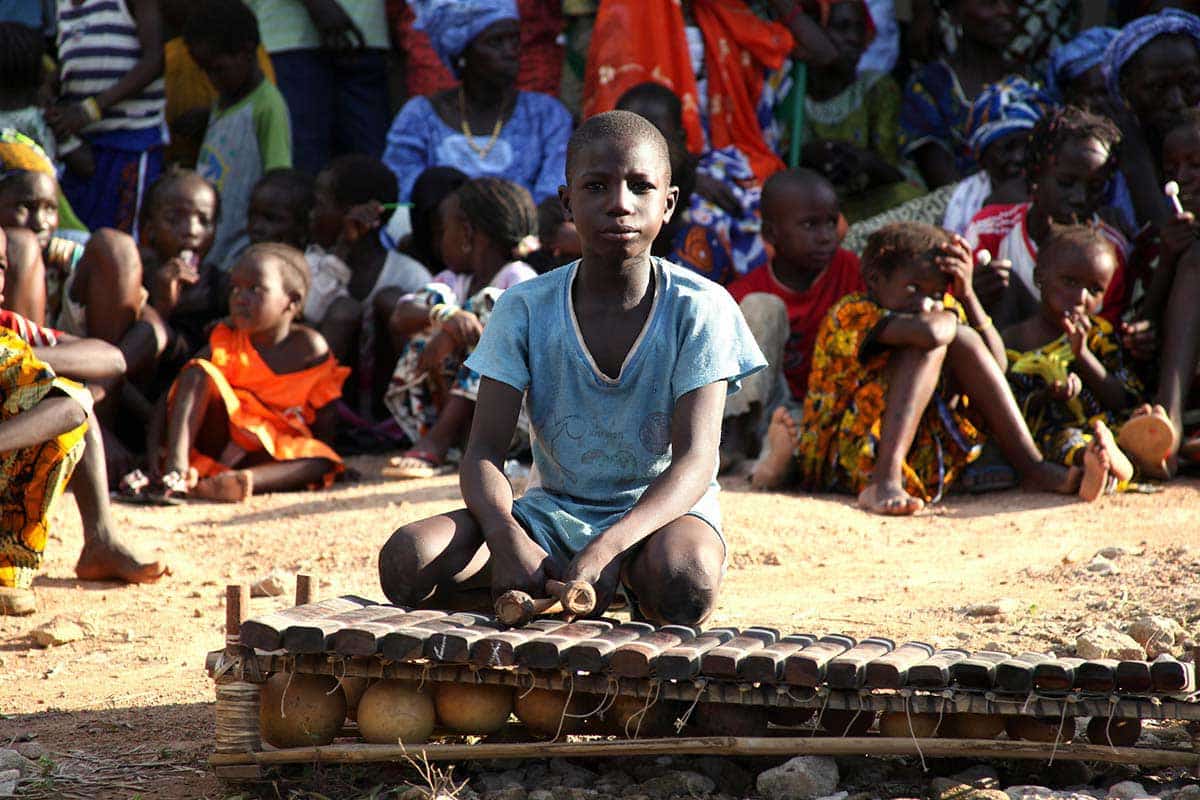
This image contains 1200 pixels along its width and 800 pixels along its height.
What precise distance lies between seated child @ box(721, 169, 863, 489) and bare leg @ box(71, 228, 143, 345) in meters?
2.84

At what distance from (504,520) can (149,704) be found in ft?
3.74

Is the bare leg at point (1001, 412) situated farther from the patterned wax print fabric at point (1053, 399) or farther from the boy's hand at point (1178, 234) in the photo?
the boy's hand at point (1178, 234)

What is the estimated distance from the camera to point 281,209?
25.1 ft

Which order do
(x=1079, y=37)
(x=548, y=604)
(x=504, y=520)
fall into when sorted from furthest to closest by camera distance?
(x=1079, y=37)
(x=504, y=520)
(x=548, y=604)

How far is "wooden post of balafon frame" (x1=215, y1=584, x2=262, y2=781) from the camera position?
3.04m

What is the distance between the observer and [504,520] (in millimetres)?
3471

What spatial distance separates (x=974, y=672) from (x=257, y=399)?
456 cm

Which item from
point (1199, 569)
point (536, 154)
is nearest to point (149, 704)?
point (1199, 569)

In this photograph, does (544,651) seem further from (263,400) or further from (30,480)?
(263,400)

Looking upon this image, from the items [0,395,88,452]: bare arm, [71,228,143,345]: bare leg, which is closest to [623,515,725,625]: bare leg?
[0,395,88,452]: bare arm

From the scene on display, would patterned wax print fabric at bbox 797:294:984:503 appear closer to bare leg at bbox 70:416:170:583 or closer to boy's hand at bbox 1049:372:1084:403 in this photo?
boy's hand at bbox 1049:372:1084:403

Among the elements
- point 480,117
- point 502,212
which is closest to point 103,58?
point 480,117

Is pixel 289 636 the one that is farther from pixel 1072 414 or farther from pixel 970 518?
pixel 1072 414

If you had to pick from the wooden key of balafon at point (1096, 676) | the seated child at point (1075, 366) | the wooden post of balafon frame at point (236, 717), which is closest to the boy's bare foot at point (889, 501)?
the seated child at point (1075, 366)
